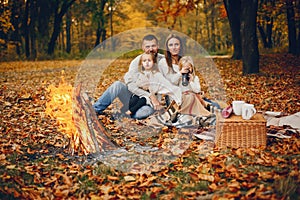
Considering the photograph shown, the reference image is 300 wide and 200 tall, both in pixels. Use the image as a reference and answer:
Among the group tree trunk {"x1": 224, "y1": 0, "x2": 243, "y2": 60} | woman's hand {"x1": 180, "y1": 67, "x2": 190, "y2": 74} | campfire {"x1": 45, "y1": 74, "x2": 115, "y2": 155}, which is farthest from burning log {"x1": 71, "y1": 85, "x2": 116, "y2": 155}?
tree trunk {"x1": 224, "y1": 0, "x2": 243, "y2": 60}

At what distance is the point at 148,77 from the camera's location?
6.48 metres

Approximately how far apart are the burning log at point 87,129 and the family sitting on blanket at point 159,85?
142 centimetres

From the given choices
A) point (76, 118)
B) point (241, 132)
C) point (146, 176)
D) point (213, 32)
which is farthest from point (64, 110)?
point (213, 32)

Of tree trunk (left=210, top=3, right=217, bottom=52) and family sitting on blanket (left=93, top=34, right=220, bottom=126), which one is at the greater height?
tree trunk (left=210, top=3, right=217, bottom=52)

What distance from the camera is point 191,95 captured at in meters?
6.07

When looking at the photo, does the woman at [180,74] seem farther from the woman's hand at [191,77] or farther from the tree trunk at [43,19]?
the tree trunk at [43,19]

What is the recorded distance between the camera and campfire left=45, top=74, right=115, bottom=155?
15.8 ft

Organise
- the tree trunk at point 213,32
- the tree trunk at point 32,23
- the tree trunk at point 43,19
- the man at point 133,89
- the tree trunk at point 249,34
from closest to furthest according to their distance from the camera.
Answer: the man at point 133,89 → the tree trunk at point 249,34 → the tree trunk at point 32,23 → the tree trunk at point 43,19 → the tree trunk at point 213,32

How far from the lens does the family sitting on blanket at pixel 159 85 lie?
20.0 ft

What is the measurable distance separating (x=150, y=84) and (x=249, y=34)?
20.9 ft

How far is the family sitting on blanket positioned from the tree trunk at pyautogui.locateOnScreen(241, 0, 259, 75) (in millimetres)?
6019

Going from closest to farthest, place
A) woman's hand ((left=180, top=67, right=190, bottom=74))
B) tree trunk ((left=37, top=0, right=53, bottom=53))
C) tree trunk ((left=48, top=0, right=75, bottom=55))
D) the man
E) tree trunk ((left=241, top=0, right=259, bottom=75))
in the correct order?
woman's hand ((left=180, top=67, right=190, bottom=74)) < the man < tree trunk ((left=241, top=0, right=259, bottom=75)) < tree trunk ((left=48, top=0, right=75, bottom=55)) < tree trunk ((left=37, top=0, right=53, bottom=53))

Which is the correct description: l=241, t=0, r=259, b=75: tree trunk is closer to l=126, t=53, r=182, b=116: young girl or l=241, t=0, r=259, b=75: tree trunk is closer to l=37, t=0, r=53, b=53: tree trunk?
l=126, t=53, r=182, b=116: young girl

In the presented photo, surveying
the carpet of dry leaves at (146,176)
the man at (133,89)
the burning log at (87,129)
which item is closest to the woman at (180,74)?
the man at (133,89)
